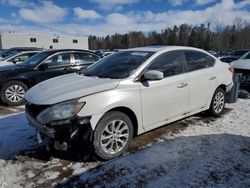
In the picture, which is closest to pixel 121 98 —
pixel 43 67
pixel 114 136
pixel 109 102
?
pixel 109 102

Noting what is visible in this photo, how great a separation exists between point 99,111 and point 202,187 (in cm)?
159

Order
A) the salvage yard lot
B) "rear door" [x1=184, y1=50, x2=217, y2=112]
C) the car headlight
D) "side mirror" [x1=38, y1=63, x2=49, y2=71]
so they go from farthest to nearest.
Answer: "side mirror" [x1=38, y1=63, x2=49, y2=71], "rear door" [x1=184, y1=50, x2=217, y2=112], the car headlight, the salvage yard lot

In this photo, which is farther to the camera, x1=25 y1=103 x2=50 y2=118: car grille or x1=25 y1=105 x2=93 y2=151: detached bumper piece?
x1=25 y1=103 x2=50 y2=118: car grille

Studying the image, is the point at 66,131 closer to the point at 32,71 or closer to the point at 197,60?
the point at 197,60

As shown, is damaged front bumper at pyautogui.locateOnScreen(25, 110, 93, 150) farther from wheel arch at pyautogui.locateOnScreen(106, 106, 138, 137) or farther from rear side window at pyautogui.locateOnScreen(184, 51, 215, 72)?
rear side window at pyautogui.locateOnScreen(184, 51, 215, 72)

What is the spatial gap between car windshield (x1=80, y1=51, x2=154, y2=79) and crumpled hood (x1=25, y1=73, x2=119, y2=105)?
26 cm

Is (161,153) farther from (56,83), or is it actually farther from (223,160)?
(56,83)

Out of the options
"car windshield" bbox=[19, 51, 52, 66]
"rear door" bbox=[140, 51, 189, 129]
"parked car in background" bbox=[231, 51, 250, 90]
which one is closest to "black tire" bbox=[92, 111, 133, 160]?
"rear door" bbox=[140, 51, 189, 129]

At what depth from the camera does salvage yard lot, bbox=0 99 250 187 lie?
9.73 feet

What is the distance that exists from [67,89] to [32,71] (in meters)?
3.94

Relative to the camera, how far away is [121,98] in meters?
3.42

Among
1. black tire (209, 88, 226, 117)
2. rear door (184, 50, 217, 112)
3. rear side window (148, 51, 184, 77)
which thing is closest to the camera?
rear side window (148, 51, 184, 77)

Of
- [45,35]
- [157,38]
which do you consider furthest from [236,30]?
[45,35]

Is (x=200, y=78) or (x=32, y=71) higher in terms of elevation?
(x=32, y=71)
